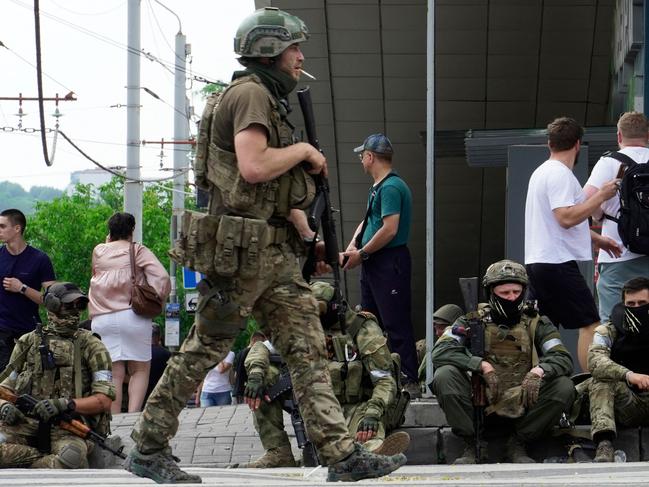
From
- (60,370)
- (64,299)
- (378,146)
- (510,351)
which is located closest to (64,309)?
(64,299)

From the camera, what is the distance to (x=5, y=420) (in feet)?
34.0

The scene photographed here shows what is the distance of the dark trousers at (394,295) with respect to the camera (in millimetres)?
10781

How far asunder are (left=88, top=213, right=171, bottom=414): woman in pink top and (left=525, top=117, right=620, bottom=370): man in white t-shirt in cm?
368

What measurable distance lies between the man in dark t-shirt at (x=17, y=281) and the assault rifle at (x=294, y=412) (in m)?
2.73

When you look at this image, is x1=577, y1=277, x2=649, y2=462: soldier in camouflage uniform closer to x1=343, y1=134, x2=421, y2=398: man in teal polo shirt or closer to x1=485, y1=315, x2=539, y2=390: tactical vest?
x1=485, y1=315, x2=539, y2=390: tactical vest

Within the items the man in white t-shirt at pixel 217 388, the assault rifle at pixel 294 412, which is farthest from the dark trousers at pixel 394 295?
the man in white t-shirt at pixel 217 388

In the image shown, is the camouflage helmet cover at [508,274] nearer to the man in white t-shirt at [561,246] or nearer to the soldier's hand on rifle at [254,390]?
the man in white t-shirt at [561,246]

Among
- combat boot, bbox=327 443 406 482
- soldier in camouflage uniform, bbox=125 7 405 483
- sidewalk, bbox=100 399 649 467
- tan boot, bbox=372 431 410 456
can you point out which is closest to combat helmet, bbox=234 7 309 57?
soldier in camouflage uniform, bbox=125 7 405 483

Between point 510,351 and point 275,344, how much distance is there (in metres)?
3.30

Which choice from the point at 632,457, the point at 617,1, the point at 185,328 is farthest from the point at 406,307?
the point at 185,328

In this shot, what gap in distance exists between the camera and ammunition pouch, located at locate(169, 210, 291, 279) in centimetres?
662

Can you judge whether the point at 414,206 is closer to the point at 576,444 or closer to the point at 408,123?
the point at 408,123

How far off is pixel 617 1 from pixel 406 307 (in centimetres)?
896

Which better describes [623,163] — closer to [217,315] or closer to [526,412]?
[526,412]
